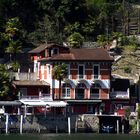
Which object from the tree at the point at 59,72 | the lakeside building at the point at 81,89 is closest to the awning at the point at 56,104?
the lakeside building at the point at 81,89

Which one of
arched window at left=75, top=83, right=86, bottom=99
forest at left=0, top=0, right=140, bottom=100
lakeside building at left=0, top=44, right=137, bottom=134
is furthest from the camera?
forest at left=0, top=0, right=140, bottom=100

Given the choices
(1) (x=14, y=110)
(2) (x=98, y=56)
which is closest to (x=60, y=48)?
(2) (x=98, y=56)

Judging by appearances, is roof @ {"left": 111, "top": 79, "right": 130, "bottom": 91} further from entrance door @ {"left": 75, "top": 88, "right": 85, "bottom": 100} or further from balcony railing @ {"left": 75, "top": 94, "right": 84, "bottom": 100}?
balcony railing @ {"left": 75, "top": 94, "right": 84, "bottom": 100}

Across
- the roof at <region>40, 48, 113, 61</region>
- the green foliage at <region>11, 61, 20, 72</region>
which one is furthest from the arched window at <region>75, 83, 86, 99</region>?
the green foliage at <region>11, 61, 20, 72</region>

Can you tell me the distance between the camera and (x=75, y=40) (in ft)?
478

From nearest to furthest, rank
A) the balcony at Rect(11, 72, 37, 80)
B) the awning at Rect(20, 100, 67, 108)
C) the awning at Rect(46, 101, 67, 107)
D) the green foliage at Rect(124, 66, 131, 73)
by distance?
1. the awning at Rect(20, 100, 67, 108)
2. the awning at Rect(46, 101, 67, 107)
3. the balcony at Rect(11, 72, 37, 80)
4. the green foliage at Rect(124, 66, 131, 73)

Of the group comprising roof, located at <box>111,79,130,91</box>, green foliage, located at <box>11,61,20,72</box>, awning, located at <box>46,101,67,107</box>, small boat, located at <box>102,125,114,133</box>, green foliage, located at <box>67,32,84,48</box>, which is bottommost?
small boat, located at <box>102,125,114,133</box>

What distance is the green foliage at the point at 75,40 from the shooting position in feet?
475

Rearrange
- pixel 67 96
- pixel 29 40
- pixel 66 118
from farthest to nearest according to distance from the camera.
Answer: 1. pixel 29 40
2. pixel 67 96
3. pixel 66 118

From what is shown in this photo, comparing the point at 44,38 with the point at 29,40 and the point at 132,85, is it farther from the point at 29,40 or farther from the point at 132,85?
the point at 132,85

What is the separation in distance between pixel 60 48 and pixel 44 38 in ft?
69.5

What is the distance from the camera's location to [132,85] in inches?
5094

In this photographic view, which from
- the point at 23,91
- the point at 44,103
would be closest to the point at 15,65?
the point at 23,91

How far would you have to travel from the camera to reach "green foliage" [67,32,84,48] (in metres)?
145
